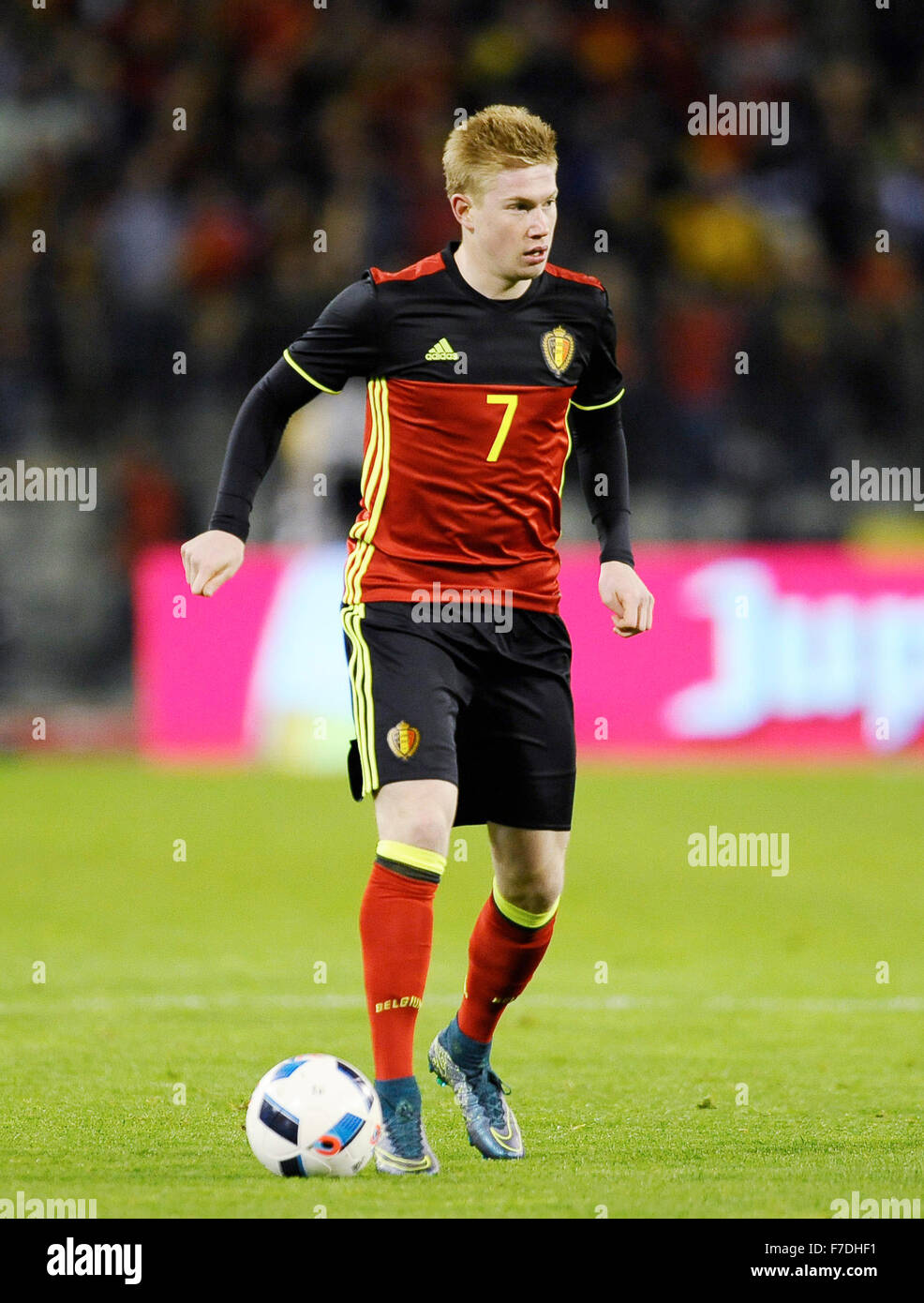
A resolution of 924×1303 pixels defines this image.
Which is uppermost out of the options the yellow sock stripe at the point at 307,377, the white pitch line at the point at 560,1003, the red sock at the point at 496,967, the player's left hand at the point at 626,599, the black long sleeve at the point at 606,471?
the yellow sock stripe at the point at 307,377

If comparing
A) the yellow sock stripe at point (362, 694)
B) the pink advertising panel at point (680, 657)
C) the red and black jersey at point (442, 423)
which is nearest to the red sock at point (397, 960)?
the yellow sock stripe at point (362, 694)

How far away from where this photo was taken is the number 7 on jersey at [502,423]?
477 centimetres

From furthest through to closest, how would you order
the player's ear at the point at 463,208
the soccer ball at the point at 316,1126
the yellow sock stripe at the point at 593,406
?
1. the yellow sock stripe at the point at 593,406
2. the player's ear at the point at 463,208
3. the soccer ball at the point at 316,1126

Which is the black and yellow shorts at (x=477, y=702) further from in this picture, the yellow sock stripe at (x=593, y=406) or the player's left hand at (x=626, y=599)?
the yellow sock stripe at (x=593, y=406)

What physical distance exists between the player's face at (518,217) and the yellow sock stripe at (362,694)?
87cm

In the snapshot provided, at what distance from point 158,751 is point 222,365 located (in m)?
3.49

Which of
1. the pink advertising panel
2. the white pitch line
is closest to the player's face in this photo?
the white pitch line

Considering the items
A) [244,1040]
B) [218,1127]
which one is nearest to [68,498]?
[244,1040]

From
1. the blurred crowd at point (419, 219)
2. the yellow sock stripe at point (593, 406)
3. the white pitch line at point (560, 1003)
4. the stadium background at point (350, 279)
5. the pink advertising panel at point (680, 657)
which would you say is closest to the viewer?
the yellow sock stripe at point (593, 406)

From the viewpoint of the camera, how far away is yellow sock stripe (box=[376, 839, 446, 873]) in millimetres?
4438

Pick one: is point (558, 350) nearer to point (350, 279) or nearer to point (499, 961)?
point (499, 961)

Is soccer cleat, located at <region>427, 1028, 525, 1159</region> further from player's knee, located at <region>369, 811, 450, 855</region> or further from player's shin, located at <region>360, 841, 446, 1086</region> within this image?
player's knee, located at <region>369, 811, 450, 855</region>

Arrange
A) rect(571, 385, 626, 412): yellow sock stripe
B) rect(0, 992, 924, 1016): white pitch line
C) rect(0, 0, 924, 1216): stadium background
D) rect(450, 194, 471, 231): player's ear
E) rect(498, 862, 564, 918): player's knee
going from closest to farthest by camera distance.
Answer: rect(450, 194, 471, 231): player's ear < rect(498, 862, 564, 918): player's knee < rect(571, 385, 626, 412): yellow sock stripe < rect(0, 992, 924, 1016): white pitch line < rect(0, 0, 924, 1216): stadium background

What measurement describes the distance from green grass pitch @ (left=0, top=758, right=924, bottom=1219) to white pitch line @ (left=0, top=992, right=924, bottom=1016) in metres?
0.02
